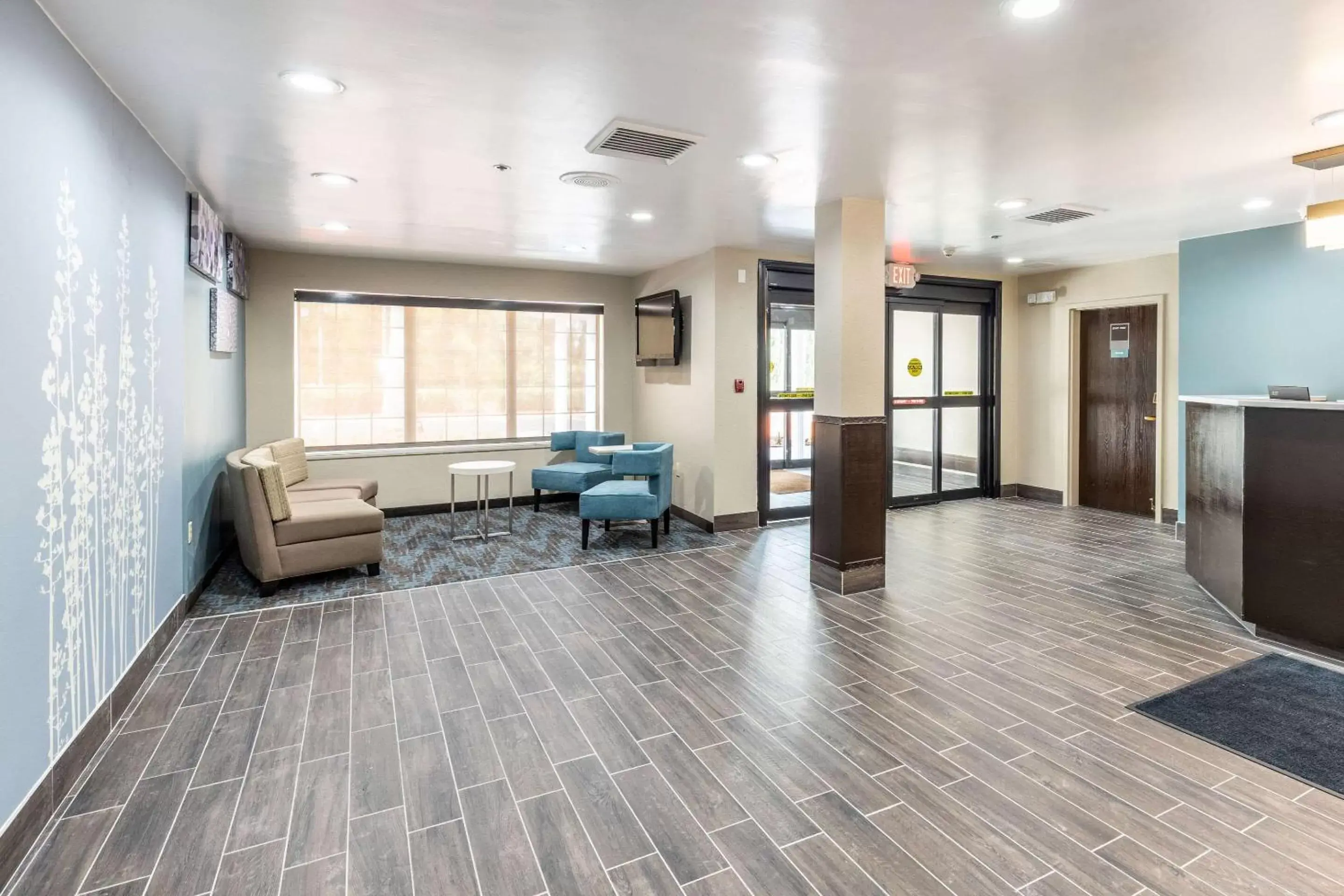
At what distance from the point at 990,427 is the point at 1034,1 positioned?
6696mm

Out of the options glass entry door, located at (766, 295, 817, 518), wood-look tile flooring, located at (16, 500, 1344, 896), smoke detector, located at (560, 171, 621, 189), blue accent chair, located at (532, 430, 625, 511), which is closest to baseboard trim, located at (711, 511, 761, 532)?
glass entry door, located at (766, 295, 817, 518)

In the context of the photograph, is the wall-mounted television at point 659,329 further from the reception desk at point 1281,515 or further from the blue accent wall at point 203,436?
the reception desk at point 1281,515

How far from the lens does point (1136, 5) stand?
2.24 m

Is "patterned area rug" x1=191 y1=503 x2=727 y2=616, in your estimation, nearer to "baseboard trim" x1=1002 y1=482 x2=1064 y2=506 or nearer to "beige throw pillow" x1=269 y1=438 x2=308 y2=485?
"beige throw pillow" x1=269 y1=438 x2=308 y2=485

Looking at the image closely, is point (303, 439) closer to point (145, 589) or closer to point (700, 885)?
point (145, 589)

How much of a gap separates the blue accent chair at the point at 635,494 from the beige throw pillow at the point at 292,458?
2555mm

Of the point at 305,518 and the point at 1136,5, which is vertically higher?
the point at 1136,5

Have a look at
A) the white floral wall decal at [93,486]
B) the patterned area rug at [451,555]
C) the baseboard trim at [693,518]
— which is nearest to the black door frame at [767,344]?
the baseboard trim at [693,518]

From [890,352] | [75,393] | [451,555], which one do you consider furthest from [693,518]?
[75,393]

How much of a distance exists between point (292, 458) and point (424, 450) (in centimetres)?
144

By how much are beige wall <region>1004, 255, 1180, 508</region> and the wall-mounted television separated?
Answer: 14.6 ft

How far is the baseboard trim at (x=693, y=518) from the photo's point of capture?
6441mm

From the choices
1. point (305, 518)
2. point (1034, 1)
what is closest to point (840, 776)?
point (1034, 1)

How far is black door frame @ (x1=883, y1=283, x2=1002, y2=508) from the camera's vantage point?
7.61m
